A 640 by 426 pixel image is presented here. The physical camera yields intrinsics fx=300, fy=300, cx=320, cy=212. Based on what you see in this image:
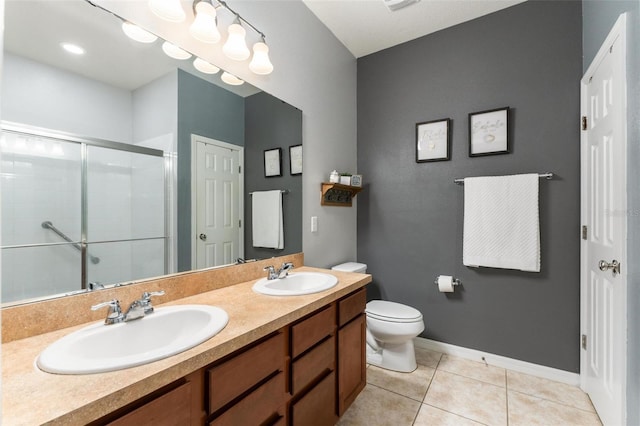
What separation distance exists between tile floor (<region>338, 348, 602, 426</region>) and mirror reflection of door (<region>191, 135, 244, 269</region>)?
1202 millimetres

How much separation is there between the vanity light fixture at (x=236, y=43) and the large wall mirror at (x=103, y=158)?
16 centimetres

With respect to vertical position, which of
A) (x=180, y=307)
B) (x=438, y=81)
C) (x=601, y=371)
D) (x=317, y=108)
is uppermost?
(x=438, y=81)

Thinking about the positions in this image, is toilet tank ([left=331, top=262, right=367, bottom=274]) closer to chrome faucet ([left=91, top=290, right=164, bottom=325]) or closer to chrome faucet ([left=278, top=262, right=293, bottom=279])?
chrome faucet ([left=278, top=262, right=293, bottom=279])

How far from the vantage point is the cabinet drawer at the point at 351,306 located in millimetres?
1597

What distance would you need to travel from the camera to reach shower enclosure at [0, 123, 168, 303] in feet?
3.21

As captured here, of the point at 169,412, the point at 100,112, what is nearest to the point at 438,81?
the point at 100,112

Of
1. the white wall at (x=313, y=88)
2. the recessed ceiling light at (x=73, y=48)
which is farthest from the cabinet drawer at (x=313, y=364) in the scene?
the recessed ceiling light at (x=73, y=48)

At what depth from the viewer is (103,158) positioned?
118 cm

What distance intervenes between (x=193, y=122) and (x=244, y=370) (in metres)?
1.17

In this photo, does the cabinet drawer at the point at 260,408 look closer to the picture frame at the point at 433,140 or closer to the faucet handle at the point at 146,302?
the faucet handle at the point at 146,302

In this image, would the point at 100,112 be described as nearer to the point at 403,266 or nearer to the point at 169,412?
the point at 169,412

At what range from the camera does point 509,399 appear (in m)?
1.91

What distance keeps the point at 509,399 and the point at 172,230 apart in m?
2.25

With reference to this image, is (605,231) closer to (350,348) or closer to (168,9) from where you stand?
(350,348)
